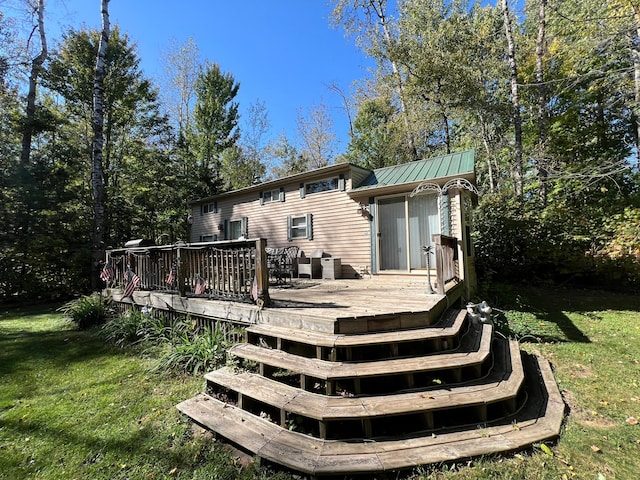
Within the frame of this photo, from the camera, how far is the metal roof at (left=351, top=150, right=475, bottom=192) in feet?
21.8

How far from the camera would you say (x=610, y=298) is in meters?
6.91

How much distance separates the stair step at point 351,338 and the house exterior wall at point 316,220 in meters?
4.72

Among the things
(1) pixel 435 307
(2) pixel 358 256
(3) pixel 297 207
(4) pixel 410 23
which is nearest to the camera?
(1) pixel 435 307

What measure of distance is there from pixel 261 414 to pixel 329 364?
811 mm

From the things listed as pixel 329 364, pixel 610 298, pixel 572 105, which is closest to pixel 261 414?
pixel 329 364

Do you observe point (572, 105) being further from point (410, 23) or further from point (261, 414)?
point (261, 414)

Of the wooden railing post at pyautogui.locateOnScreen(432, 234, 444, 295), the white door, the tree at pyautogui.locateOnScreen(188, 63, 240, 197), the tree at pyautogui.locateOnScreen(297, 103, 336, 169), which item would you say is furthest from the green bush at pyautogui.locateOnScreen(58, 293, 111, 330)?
the tree at pyautogui.locateOnScreen(297, 103, 336, 169)

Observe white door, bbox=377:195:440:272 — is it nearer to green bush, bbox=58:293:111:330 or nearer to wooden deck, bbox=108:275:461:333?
wooden deck, bbox=108:275:461:333

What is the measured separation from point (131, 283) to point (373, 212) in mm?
6011

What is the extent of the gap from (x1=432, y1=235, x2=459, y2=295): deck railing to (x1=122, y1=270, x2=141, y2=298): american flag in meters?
5.73

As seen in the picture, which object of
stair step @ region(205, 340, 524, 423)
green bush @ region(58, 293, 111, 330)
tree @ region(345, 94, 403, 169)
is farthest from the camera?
tree @ region(345, 94, 403, 169)

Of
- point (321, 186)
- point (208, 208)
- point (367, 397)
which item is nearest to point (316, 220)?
point (321, 186)

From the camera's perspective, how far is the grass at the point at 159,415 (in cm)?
210

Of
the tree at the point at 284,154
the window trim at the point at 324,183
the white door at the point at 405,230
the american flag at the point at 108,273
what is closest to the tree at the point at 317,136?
the tree at the point at 284,154
